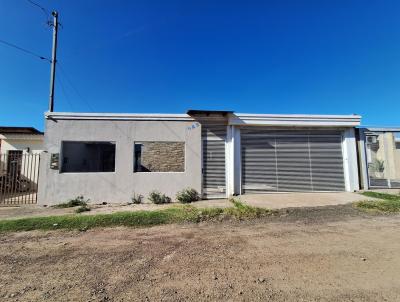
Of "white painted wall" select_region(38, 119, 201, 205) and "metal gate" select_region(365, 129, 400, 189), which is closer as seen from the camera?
"white painted wall" select_region(38, 119, 201, 205)

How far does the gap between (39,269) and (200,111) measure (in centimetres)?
715

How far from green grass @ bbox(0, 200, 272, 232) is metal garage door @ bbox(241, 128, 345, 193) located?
10.7 feet

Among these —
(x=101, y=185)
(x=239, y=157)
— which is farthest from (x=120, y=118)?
(x=239, y=157)

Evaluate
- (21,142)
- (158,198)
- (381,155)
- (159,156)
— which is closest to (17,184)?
(21,142)

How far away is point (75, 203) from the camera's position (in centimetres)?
852

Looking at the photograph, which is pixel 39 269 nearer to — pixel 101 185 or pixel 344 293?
pixel 344 293

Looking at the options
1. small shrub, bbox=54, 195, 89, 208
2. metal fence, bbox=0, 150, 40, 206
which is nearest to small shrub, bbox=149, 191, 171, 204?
small shrub, bbox=54, 195, 89, 208

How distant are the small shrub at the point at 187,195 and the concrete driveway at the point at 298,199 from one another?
191 centimetres

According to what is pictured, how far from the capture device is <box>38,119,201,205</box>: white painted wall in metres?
8.66

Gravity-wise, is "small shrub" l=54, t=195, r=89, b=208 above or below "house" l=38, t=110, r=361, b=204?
below

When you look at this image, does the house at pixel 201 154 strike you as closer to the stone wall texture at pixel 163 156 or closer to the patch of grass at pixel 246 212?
the stone wall texture at pixel 163 156

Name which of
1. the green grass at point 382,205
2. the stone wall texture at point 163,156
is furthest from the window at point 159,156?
the green grass at point 382,205

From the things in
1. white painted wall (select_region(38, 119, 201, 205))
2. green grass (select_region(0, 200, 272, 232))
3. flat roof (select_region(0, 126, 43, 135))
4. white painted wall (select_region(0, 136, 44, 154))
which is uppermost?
flat roof (select_region(0, 126, 43, 135))

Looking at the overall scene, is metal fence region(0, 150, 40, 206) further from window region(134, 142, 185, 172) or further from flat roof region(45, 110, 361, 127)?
window region(134, 142, 185, 172)
